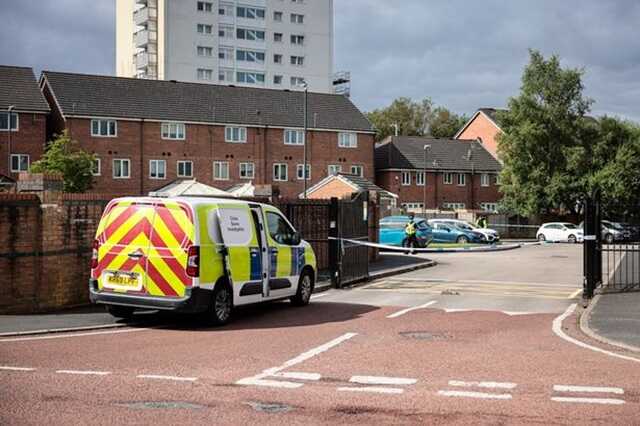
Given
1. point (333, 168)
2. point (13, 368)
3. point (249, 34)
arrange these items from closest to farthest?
point (13, 368), point (333, 168), point (249, 34)

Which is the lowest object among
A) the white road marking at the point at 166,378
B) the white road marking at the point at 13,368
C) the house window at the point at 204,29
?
the white road marking at the point at 166,378

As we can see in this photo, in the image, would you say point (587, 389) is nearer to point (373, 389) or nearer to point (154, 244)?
point (373, 389)

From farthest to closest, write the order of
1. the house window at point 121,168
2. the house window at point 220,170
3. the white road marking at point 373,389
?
1. the house window at point 220,170
2. the house window at point 121,168
3. the white road marking at point 373,389

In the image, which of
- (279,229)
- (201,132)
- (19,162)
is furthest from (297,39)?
(279,229)

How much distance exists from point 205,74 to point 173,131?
3113 centimetres

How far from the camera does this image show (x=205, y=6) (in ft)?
303

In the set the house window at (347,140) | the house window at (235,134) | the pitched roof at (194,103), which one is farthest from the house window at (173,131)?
the house window at (347,140)

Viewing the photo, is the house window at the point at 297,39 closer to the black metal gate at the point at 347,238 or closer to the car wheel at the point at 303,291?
the black metal gate at the point at 347,238

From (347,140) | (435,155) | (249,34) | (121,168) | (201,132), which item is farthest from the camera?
(249,34)

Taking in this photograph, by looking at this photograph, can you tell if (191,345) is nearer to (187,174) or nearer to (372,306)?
(372,306)

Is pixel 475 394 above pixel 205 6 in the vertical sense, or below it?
below

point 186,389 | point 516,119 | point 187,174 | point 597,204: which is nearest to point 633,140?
point 516,119

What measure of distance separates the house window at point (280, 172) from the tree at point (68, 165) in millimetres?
16906

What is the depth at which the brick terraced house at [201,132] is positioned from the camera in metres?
60.8
